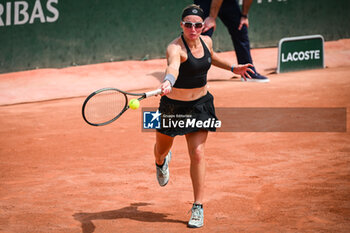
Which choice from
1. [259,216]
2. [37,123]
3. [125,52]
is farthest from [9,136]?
[125,52]

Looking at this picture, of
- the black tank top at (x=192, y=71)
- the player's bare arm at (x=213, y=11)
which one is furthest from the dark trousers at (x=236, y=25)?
the black tank top at (x=192, y=71)

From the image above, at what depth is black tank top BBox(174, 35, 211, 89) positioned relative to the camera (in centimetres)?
546

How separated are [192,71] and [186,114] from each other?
0.40 m

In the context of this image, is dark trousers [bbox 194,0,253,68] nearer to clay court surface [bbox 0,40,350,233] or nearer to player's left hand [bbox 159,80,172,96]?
clay court surface [bbox 0,40,350,233]

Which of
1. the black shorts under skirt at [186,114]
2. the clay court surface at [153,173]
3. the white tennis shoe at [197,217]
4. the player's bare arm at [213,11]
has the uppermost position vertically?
the player's bare arm at [213,11]

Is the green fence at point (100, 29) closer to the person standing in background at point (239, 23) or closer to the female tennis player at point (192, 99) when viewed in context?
the person standing in background at point (239, 23)

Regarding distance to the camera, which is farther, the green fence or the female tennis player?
the green fence

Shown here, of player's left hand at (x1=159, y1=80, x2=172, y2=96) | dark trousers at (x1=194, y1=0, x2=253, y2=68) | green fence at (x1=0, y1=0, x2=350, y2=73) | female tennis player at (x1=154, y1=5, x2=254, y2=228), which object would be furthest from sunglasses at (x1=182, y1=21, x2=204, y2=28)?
green fence at (x1=0, y1=0, x2=350, y2=73)

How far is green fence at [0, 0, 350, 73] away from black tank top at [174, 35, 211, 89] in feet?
25.3

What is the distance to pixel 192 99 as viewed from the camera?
18.3 feet

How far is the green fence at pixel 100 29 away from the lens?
12523mm

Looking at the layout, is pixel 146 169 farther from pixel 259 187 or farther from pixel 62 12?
pixel 62 12

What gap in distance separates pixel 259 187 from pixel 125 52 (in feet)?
26.5

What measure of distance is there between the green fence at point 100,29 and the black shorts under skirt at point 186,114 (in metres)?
7.69
